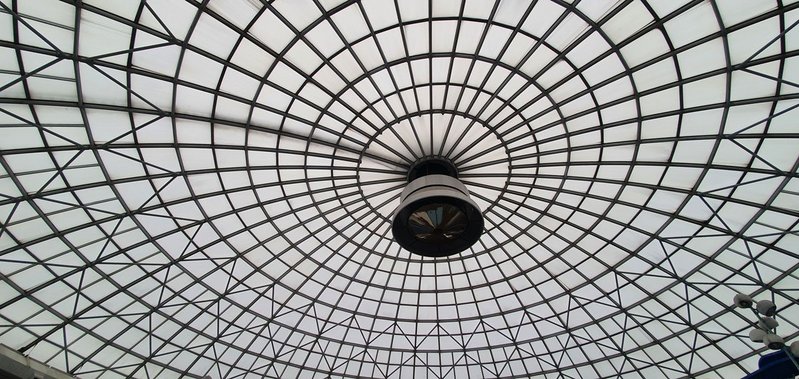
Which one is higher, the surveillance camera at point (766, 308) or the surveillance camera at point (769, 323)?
the surveillance camera at point (766, 308)

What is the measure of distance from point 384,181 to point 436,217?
5561 millimetres

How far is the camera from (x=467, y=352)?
45719 millimetres

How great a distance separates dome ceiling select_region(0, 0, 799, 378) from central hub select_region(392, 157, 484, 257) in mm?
3114

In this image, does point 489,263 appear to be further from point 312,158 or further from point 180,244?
point 180,244

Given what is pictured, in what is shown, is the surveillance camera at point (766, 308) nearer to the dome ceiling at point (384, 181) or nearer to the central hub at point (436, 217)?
the dome ceiling at point (384, 181)

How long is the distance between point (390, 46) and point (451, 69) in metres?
3.94

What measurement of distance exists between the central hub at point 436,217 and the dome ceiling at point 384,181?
3.11m

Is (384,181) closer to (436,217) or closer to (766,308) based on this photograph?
(436,217)

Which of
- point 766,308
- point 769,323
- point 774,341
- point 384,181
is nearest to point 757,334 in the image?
point 774,341

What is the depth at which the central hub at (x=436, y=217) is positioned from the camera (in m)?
28.5

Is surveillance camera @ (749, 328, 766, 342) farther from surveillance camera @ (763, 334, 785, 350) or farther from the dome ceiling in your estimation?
the dome ceiling

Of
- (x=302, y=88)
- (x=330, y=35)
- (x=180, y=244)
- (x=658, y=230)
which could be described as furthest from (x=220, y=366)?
(x=658, y=230)

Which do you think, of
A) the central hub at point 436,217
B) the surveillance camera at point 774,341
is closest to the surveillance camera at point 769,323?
the surveillance camera at point 774,341

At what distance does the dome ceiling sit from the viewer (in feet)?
74.9
